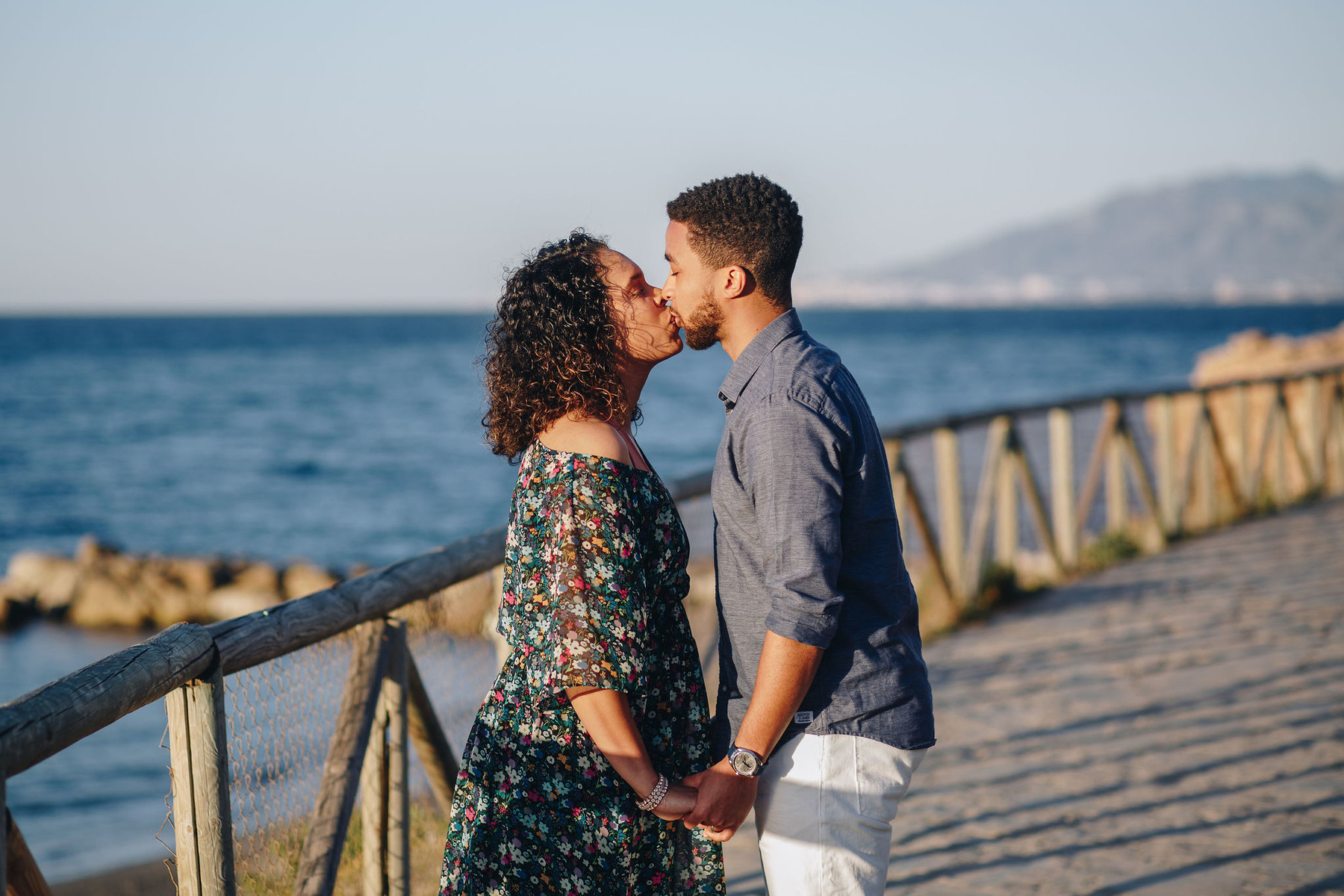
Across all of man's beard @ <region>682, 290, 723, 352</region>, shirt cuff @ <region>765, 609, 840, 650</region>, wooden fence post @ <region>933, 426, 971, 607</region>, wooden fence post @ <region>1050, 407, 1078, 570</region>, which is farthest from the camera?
wooden fence post @ <region>1050, 407, 1078, 570</region>

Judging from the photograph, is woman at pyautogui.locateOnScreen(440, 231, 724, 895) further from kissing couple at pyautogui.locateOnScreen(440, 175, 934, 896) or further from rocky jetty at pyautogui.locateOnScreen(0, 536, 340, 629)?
rocky jetty at pyautogui.locateOnScreen(0, 536, 340, 629)

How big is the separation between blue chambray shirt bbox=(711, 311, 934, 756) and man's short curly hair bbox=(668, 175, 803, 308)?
0.33 feet

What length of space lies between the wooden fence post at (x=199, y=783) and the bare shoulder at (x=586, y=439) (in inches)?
29.3

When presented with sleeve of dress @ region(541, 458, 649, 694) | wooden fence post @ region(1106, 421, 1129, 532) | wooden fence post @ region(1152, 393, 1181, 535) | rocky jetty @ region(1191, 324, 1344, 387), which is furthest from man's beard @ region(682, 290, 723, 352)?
rocky jetty @ region(1191, 324, 1344, 387)

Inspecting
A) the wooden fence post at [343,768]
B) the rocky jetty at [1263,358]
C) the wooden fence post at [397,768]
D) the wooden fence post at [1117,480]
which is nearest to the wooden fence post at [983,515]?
the wooden fence post at [1117,480]

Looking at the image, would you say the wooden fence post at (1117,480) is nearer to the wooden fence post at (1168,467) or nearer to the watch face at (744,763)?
the wooden fence post at (1168,467)

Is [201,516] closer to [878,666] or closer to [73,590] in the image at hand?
[73,590]

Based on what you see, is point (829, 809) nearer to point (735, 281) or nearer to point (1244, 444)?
point (735, 281)

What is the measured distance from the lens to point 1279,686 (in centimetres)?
516

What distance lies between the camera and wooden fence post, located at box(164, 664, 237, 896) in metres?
1.94

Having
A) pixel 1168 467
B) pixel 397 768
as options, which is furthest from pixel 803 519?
pixel 1168 467

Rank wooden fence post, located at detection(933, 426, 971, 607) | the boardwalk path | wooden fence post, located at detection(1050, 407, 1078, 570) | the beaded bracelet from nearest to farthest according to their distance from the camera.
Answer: the beaded bracelet < the boardwalk path < wooden fence post, located at detection(933, 426, 971, 607) < wooden fence post, located at detection(1050, 407, 1078, 570)

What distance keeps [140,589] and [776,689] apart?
50.3 ft

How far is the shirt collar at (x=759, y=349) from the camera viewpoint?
2.02 m
